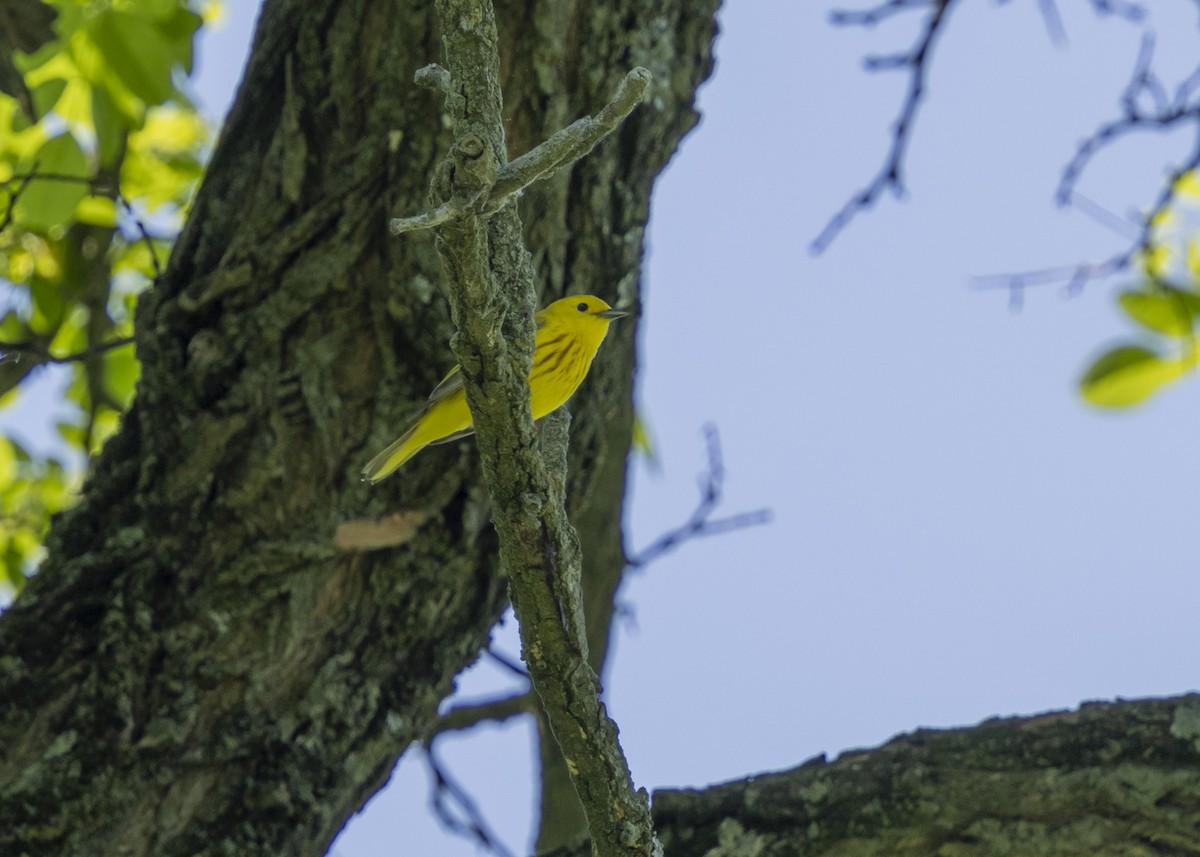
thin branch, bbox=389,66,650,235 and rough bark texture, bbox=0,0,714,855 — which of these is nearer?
thin branch, bbox=389,66,650,235

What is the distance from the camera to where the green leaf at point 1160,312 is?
10.6ft

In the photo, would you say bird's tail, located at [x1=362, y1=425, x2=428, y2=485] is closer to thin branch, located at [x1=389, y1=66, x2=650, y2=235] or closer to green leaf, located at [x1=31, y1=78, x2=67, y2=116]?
green leaf, located at [x1=31, y1=78, x2=67, y2=116]

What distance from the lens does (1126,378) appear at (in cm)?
318

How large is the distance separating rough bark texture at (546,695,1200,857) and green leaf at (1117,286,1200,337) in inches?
35.5

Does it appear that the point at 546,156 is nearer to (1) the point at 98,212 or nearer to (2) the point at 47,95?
(2) the point at 47,95

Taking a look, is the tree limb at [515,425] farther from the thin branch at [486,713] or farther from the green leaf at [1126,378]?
the thin branch at [486,713]

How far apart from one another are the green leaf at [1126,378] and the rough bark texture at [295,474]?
50.4 inches

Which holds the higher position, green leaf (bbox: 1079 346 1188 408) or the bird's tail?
the bird's tail

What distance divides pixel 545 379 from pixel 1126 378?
6.26 feet

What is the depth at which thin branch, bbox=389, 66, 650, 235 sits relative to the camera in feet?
5.89

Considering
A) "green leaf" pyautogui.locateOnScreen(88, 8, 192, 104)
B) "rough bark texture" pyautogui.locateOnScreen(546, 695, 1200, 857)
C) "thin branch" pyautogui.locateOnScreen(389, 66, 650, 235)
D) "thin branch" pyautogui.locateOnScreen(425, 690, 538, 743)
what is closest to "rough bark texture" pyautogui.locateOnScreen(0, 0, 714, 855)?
"green leaf" pyautogui.locateOnScreen(88, 8, 192, 104)

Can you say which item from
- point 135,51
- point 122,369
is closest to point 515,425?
point 135,51

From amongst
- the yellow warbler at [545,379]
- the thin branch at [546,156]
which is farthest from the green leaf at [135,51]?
the thin branch at [546,156]

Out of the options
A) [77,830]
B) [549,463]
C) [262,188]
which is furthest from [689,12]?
[77,830]
